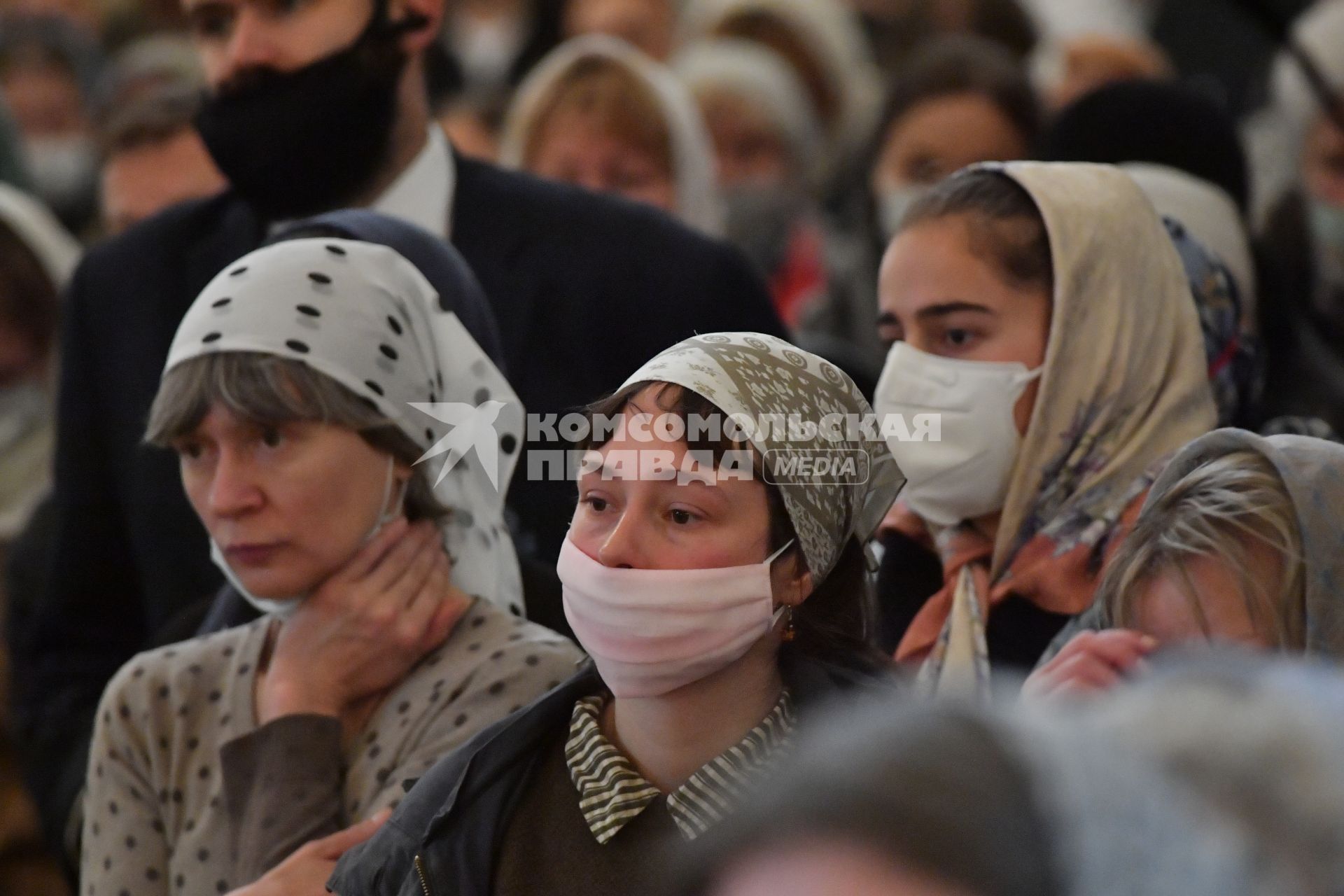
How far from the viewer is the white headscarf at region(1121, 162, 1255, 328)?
4402 millimetres

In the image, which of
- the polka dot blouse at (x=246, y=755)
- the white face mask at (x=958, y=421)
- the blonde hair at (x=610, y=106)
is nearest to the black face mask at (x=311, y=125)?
the polka dot blouse at (x=246, y=755)

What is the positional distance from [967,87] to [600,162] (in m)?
1.17

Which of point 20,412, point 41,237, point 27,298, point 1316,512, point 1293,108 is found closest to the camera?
point 1316,512

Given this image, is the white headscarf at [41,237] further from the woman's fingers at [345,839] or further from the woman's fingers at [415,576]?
the woman's fingers at [345,839]

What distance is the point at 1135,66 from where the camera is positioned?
7410 millimetres

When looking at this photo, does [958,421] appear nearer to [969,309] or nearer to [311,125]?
[969,309]

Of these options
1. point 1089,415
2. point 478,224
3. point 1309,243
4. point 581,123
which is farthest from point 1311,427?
point 581,123

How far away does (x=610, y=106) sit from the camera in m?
6.24

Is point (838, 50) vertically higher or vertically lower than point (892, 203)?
lower

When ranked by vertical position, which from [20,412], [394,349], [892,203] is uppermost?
[394,349]

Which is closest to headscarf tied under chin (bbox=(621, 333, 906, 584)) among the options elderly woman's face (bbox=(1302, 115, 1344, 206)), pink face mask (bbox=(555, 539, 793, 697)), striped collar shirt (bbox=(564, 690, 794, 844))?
pink face mask (bbox=(555, 539, 793, 697))

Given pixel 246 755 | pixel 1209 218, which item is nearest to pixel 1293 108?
pixel 1209 218

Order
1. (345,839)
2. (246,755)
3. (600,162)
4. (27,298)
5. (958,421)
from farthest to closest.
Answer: (27,298) → (600,162) → (958,421) → (246,755) → (345,839)

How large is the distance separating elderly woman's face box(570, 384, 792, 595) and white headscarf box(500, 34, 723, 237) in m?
3.38
